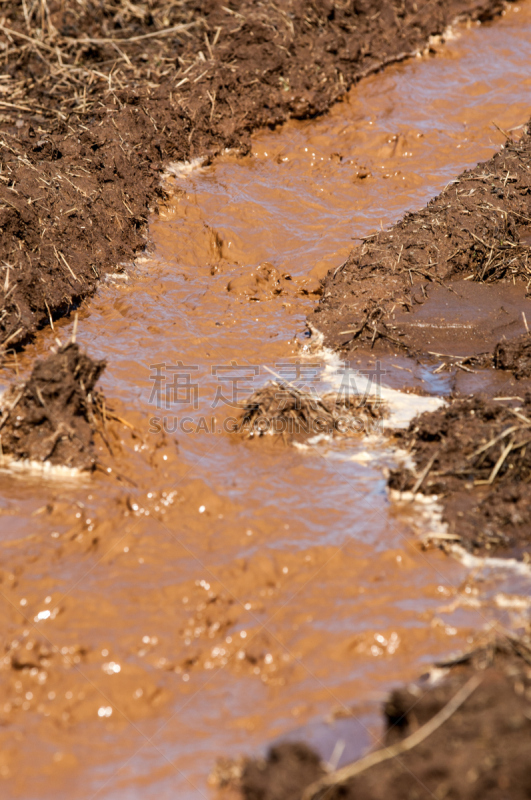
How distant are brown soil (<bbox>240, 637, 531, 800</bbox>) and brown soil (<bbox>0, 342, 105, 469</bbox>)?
2216 millimetres

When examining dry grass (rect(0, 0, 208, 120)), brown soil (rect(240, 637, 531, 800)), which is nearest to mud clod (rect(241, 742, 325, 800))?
brown soil (rect(240, 637, 531, 800))

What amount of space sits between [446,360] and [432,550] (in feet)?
6.87

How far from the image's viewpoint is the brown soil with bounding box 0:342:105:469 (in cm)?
429

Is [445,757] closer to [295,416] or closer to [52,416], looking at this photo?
[295,416]

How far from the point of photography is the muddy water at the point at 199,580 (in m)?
2.95

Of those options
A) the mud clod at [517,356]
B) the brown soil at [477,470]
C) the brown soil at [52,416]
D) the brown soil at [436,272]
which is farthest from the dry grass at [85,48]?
the brown soil at [477,470]

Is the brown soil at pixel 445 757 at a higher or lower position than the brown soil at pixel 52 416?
lower

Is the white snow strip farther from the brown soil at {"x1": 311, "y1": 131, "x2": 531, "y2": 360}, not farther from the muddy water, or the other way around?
the brown soil at {"x1": 311, "y1": 131, "x2": 531, "y2": 360}

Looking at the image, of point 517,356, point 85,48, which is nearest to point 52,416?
point 517,356

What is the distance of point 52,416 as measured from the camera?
4.30 m

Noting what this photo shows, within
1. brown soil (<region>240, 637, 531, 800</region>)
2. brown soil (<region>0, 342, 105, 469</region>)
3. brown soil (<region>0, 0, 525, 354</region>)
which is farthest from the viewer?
brown soil (<region>0, 0, 525, 354</region>)

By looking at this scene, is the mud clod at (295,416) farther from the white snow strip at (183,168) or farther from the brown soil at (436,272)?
the white snow strip at (183,168)

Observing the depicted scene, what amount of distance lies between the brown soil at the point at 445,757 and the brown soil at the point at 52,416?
A: 2.22 m

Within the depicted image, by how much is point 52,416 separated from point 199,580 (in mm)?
1398
